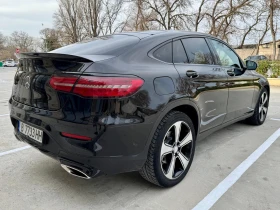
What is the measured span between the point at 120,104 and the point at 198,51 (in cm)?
148

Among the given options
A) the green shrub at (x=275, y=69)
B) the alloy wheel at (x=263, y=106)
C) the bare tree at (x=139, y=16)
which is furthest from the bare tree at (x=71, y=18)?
the alloy wheel at (x=263, y=106)

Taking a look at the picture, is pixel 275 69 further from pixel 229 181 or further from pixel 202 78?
pixel 229 181

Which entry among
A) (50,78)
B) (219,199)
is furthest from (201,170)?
(50,78)

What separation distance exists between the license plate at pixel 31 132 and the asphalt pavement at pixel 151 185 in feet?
1.88

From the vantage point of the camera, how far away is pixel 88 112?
192cm

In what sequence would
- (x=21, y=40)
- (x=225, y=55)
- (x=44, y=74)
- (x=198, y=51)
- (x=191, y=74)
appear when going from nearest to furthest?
(x=44, y=74) < (x=191, y=74) < (x=198, y=51) < (x=225, y=55) < (x=21, y=40)

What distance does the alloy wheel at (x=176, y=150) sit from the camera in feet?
8.09

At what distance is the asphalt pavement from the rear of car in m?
0.42

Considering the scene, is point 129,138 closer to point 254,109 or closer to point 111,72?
point 111,72

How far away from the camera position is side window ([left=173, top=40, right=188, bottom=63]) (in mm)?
2625

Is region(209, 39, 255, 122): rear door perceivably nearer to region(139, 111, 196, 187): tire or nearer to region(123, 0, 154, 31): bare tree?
region(139, 111, 196, 187): tire

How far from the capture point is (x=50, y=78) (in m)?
2.09

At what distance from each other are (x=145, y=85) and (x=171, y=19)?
79.5ft

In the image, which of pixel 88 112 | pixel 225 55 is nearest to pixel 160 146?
pixel 88 112
